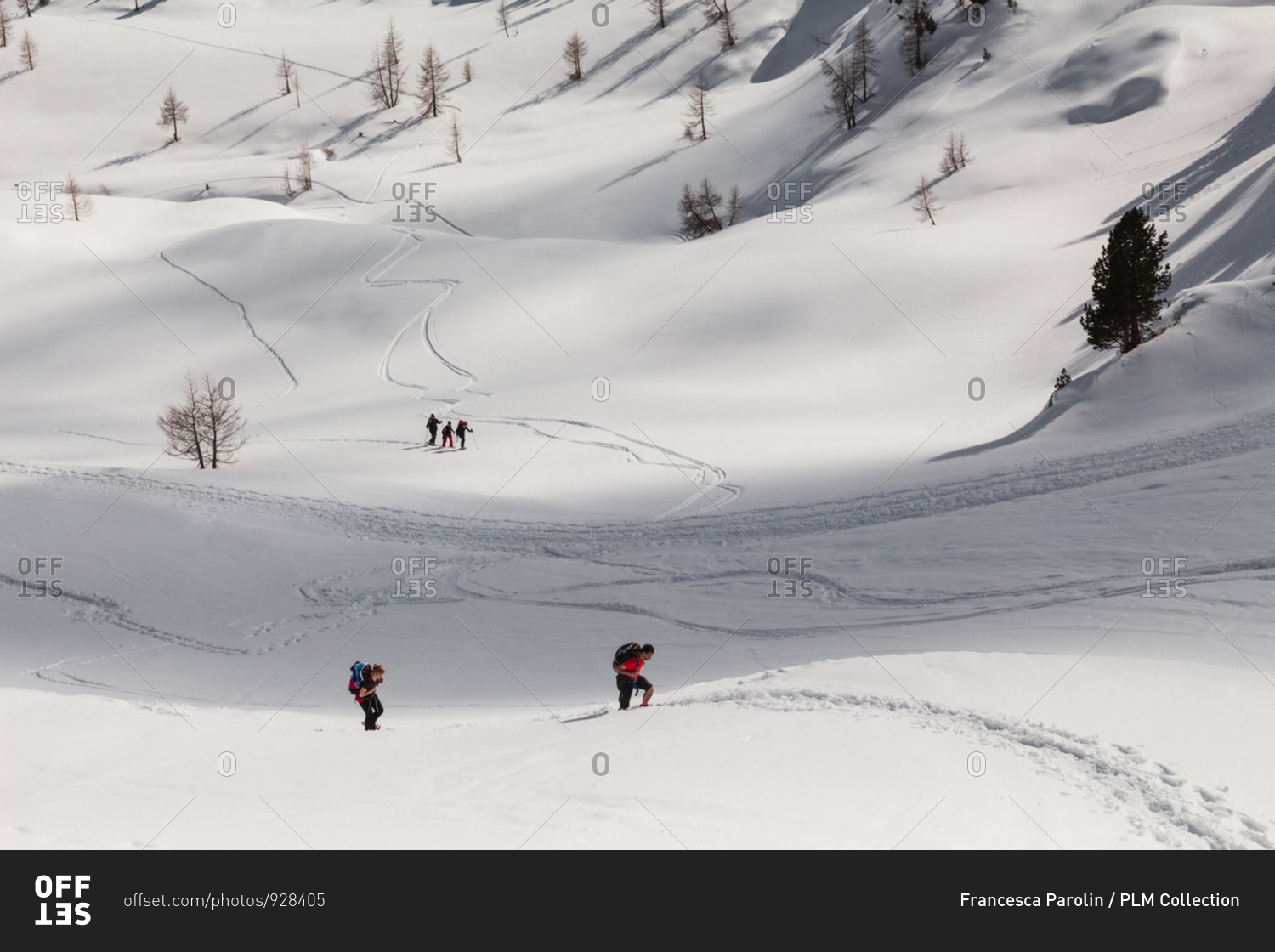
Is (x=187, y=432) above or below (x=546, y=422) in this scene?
below

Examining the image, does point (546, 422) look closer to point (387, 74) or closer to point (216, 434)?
point (216, 434)

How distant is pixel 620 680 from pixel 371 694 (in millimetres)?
3612

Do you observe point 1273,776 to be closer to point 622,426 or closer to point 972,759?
point 972,759

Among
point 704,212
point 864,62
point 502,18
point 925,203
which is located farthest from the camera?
point 502,18

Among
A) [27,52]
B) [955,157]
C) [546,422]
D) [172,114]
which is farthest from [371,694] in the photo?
→ [27,52]

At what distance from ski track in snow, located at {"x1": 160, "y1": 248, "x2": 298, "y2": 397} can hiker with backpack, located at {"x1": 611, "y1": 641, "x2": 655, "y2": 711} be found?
2988cm

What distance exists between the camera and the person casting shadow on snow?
43.0 ft

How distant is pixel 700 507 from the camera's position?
22594 millimetres

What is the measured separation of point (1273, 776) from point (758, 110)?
3256 inches

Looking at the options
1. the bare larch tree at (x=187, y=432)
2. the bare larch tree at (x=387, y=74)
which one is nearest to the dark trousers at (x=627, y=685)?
the bare larch tree at (x=187, y=432)

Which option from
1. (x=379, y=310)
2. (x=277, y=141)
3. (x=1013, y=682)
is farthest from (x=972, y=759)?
(x=277, y=141)

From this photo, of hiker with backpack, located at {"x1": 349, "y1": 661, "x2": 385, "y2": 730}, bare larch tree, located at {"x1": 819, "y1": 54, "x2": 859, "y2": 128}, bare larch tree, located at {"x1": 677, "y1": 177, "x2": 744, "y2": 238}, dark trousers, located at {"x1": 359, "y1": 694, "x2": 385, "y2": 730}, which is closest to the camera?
hiker with backpack, located at {"x1": 349, "y1": 661, "x2": 385, "y2": 730}

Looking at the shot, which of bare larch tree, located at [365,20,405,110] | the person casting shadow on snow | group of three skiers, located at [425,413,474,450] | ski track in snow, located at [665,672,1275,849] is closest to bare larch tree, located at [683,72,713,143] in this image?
bare larch tree, located at [365,20,405,110]

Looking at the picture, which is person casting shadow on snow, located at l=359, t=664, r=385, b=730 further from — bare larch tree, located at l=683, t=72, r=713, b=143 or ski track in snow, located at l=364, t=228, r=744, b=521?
bare larch tree, located at l=683, t=72, r=713, b=143
